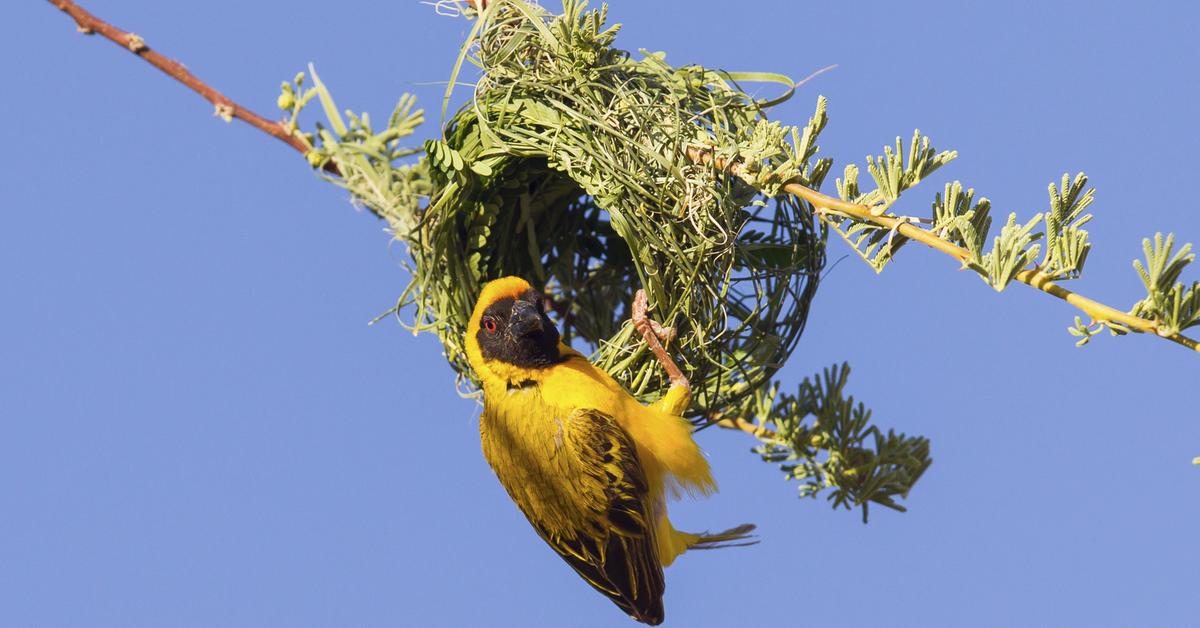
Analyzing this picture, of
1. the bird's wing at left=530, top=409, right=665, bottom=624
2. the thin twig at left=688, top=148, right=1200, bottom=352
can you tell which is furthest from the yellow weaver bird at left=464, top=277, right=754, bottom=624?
the thin twig at left=688, top=148, right=1200, bottom=352

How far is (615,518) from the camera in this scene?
3.22 m

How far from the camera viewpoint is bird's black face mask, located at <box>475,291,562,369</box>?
10.5ft

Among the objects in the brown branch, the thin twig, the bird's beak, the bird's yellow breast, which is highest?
the brown branch

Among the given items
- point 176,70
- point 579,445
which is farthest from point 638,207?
point 176,70

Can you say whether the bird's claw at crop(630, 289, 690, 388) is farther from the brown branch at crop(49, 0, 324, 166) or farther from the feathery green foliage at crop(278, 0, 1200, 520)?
the brown branch at crop(49, 0, 324, 166)

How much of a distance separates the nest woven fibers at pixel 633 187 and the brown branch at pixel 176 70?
51cm

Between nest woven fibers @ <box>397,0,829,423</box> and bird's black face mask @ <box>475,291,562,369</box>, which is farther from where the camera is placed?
bird's black face mask @ <box>475,291,562,369</box>

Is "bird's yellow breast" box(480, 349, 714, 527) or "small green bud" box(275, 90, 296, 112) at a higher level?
"small green bud" box(275, 90, 296, 112)

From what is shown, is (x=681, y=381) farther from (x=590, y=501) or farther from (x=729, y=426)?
(x=729, y=426)

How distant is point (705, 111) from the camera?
9.75ft

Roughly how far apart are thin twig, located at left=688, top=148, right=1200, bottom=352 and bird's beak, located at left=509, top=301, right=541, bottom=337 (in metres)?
0.75

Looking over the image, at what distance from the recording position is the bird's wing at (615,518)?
3.17 m

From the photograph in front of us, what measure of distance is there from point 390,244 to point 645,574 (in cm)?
120

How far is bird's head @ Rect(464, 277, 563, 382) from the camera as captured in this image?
3.22m
